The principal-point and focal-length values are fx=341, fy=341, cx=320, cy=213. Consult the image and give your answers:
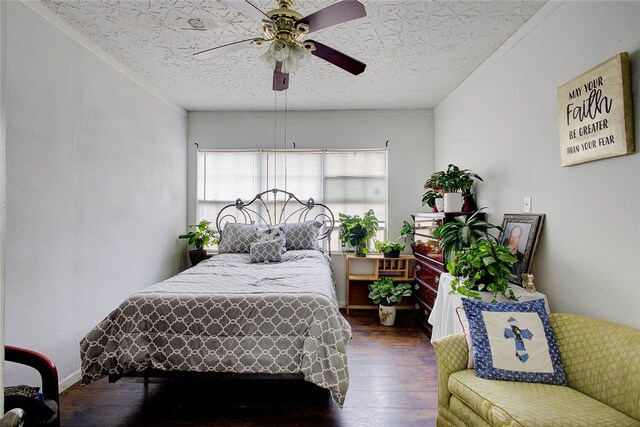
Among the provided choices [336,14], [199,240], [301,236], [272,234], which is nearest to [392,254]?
[301,236]

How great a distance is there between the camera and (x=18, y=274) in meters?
2.13

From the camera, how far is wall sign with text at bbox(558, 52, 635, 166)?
1617 mm

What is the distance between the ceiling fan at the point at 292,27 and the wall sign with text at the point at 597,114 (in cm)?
124

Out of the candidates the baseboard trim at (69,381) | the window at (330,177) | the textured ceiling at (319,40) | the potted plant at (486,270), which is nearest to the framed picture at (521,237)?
the potted plant at (486,270)

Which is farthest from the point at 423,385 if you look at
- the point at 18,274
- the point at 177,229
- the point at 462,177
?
the point at 177,229

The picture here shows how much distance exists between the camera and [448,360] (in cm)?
183

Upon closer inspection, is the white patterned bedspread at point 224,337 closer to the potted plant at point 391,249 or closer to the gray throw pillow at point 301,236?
the gray throw pillow at point 301,236

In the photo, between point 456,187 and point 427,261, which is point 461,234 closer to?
point 456,187

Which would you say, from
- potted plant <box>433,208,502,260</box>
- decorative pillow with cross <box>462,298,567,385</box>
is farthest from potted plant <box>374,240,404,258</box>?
decorative pillow with cross <box>462,298,567,385</box>

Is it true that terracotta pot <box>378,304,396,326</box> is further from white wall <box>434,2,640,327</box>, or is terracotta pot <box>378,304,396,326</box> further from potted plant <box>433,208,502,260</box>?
white wall <box>434,2,640,327</box>

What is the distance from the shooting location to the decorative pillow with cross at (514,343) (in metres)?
1.68

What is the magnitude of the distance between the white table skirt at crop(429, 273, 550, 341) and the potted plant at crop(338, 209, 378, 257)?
1.59m

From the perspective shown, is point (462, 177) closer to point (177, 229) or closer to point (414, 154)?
point (414, 154)

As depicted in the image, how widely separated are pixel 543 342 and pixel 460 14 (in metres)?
2.14
